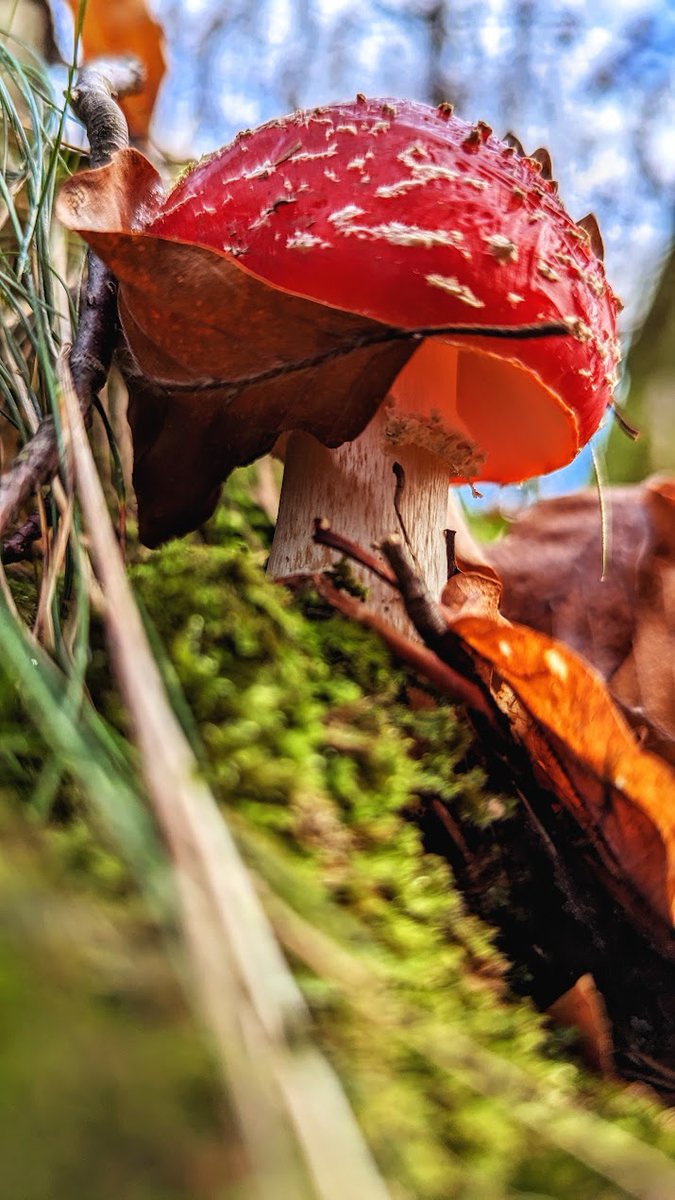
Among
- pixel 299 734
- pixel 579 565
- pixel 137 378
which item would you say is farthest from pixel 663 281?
pixel 299 734

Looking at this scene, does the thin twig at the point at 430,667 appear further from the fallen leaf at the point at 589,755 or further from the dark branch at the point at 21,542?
the dark branch at the point at 21,542

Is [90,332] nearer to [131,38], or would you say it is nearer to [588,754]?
[588,754]

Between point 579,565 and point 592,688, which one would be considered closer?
point 592,688

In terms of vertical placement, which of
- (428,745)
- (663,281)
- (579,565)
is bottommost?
(428,745)

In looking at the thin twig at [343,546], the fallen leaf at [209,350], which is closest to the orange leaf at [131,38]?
the fallen leaf at [209,350]

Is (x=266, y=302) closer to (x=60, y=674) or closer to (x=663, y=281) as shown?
(x=60, y=674)

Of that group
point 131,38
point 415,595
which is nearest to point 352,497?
point 415,595
